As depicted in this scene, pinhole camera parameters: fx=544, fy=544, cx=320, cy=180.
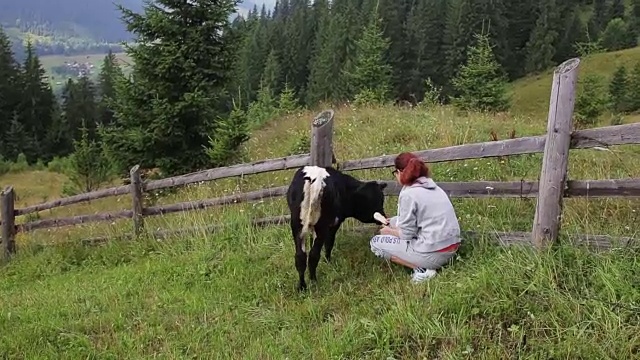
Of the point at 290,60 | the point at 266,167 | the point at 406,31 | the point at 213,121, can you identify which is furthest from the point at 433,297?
the point at 290,60

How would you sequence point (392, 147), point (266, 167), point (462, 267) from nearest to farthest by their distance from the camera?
point (462, 267) < point (266, 167) < point (392, 147)

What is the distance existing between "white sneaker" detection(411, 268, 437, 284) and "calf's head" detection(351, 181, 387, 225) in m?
0.85

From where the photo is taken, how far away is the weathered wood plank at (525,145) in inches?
158

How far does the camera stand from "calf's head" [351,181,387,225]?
18.1ft

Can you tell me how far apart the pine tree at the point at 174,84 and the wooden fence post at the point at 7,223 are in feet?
8.70

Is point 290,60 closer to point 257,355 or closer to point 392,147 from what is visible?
point 392,147

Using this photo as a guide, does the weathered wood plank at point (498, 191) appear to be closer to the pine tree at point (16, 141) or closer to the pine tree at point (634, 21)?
the pine tree at point (16, 141)

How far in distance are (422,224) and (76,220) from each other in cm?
646

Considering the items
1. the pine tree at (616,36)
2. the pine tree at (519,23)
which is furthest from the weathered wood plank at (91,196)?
the pine tree at (616,36)

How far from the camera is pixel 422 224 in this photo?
478 centimetres

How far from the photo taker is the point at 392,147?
9.88m

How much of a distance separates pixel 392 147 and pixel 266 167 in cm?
366

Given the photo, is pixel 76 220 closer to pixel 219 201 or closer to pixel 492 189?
pixel 219 201

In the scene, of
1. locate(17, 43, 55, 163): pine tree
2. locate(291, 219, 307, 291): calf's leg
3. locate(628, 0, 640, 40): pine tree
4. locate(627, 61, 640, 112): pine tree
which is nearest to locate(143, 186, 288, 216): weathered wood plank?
locate(291, 219, 307, 291): calf's leg
